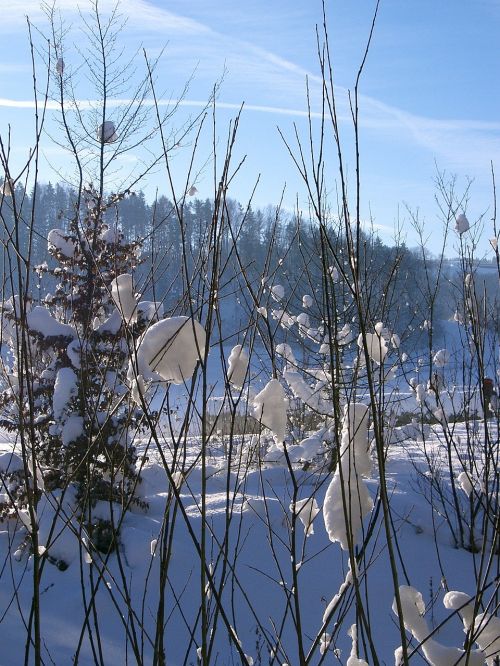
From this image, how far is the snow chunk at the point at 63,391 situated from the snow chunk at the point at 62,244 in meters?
1.20

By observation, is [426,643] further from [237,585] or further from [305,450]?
[305,450]

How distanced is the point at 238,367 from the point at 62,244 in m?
4.54

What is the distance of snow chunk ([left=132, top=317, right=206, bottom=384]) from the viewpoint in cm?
140

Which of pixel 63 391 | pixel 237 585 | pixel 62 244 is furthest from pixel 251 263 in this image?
pixel 62 244

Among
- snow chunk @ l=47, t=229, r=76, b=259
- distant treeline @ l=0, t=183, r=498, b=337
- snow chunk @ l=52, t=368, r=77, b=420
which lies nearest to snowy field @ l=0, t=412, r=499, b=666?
snow chunk @ l=52, t=368, r=77, b=420

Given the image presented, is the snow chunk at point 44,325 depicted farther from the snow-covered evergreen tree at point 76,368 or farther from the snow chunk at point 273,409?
the snow chunk at point 273,409

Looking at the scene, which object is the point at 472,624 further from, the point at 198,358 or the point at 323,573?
the point at 323,573

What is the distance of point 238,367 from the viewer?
5.36ft

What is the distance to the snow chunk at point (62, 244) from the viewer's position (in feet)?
18.6

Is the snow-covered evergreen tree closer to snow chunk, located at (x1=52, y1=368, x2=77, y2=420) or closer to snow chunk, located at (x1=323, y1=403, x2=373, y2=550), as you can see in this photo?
snow chunk, located at (x1=52, y1=368, x2=77, y2=420)

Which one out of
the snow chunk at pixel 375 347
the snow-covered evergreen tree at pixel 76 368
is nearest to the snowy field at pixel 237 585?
the snow-covered evergreen tree at pixel 76 368

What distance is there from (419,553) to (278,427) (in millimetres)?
3916

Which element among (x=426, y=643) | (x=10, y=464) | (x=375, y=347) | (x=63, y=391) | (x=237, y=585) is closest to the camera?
(x=426, y=643)

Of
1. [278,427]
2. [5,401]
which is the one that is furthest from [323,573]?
[278,427]
